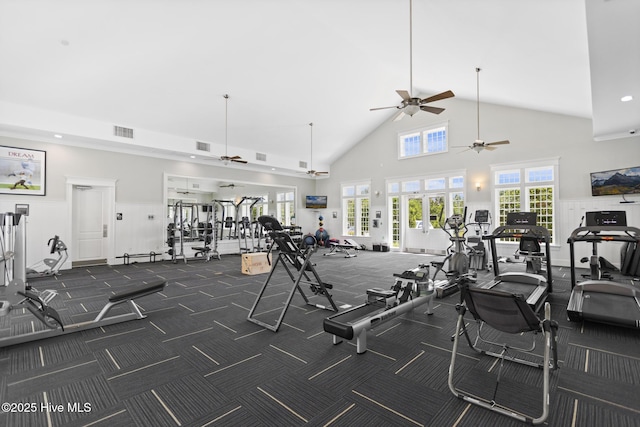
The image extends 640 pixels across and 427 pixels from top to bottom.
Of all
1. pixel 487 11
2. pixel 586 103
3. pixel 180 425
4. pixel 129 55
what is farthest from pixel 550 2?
pixel 129 55

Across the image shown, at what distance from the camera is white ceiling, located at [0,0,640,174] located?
428cm

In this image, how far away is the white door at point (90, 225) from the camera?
791 centimetres

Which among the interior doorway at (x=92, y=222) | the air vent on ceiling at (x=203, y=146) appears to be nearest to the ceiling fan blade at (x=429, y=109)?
the air vent on ceiling at (x=203, y=146)

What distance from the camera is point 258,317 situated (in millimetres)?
3855

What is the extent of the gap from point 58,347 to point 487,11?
6.78 metres

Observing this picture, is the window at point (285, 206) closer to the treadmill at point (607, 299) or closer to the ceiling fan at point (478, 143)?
the ceiling fan at point (478, 143)

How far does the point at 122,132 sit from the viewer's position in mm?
7723

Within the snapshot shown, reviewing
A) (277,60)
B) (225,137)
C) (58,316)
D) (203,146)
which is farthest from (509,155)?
(58,316)

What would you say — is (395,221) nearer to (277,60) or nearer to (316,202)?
(316,202)

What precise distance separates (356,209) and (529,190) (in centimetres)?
605

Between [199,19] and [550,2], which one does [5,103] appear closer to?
[199,19]

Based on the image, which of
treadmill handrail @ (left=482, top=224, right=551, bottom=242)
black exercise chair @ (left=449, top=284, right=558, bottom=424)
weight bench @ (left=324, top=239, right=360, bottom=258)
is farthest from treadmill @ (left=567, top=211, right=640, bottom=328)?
weight bench @ (left=324, top=239, right=360, bottom=258)

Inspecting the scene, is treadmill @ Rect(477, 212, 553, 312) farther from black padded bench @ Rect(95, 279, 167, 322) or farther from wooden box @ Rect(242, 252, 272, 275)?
black padded bench @ Rect(95, 279, 167, 322)

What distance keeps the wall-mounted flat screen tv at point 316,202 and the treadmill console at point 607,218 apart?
29.9ft
